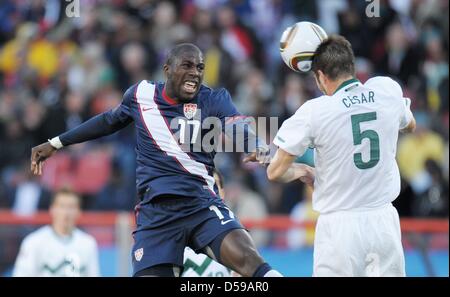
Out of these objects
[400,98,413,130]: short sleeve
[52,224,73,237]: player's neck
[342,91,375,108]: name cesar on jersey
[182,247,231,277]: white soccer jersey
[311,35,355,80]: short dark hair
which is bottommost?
[182,247,231,277]: white soccer jersey

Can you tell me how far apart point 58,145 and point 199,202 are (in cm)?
129

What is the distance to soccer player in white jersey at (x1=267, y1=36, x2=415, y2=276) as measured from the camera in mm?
7008

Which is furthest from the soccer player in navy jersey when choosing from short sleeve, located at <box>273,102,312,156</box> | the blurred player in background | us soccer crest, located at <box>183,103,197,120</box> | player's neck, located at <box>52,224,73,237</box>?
player's neck, located at <box>52,224,73,237</box>

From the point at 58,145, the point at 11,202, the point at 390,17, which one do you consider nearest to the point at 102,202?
the point at 11,202

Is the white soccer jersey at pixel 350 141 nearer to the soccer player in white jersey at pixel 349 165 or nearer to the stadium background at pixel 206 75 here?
the soccer player in white jersey at pixel 349 165

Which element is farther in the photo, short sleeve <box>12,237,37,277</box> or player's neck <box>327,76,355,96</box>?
short sleeve <box>12,237,37,277</box>

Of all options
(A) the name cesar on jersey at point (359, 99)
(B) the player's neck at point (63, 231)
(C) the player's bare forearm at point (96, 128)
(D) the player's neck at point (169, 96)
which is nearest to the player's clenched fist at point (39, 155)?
(C) the player's bare forearm at point (96, 128)

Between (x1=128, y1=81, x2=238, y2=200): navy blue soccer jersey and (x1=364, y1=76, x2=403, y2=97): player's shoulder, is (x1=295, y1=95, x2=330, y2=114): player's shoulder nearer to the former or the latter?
(x1=364, y1=76, x2=403, y2=97): player's shoulder

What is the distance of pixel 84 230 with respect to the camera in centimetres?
1171

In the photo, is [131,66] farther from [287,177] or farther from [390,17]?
[287,177]

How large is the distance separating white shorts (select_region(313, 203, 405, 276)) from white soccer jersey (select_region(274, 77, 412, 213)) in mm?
87

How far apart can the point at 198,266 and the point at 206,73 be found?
675 cm

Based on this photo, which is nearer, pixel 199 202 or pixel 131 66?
pixel 199 202
